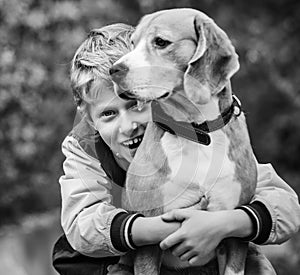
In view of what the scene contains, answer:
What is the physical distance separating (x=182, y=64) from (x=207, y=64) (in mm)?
70

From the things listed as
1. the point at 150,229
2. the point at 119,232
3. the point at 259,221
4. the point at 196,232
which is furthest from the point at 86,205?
the point at 259,221

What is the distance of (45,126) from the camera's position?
739 centimetres

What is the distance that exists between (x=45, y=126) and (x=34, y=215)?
938mm

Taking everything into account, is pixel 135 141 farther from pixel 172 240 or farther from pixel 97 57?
pixel 172 240

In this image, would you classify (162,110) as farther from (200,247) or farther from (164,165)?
(200,247)

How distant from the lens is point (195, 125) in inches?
79.4

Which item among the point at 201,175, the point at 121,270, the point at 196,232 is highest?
the point at 201,175

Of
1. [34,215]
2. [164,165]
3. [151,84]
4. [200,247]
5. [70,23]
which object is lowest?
[34,215]

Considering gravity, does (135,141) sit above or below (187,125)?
below

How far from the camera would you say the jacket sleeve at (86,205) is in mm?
2115

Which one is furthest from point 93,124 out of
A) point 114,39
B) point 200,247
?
point 200,247

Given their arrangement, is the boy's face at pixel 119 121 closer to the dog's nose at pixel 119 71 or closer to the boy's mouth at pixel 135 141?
the boy's mouth at pixel 135 141

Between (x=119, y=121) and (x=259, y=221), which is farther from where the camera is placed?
(x=119, y=121)

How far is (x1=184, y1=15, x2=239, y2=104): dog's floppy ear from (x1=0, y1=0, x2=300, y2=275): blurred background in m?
4.82
